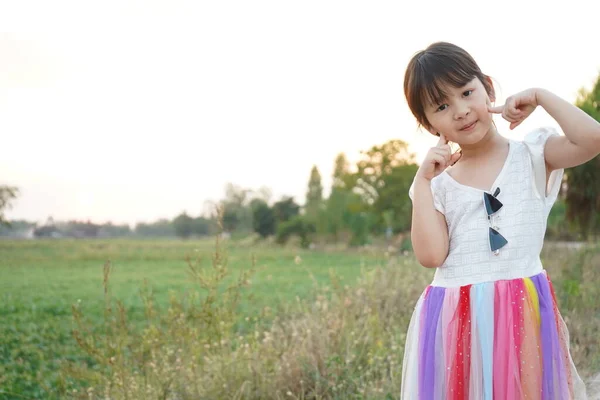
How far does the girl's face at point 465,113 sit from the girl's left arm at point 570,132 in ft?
0.54

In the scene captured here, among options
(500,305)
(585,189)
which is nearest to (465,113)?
(500,305)

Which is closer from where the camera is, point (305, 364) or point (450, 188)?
point (450, 188)

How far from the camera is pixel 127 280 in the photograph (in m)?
14.5

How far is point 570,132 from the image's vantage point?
1.83m

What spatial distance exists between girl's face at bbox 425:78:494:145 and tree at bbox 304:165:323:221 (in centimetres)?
3018

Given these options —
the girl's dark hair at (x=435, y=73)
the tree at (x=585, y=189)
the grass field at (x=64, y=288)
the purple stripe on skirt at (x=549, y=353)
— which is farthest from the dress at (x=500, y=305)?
the tree at (x=585, y=189)

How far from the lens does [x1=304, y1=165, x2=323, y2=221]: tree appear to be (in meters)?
32.5

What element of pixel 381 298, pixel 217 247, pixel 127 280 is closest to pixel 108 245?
pixel 127 280

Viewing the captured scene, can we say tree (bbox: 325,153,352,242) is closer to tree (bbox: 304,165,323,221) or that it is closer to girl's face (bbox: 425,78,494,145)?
tree (bbox: 304,165,323,221)

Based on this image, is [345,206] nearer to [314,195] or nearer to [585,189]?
[314,195]

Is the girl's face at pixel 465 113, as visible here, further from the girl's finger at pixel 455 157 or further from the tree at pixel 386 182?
the tree at pixel 386 182

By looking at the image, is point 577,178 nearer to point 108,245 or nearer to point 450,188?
point 450,188

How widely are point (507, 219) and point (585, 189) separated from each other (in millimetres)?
8922

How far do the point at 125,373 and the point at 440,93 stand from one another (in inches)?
96.8
